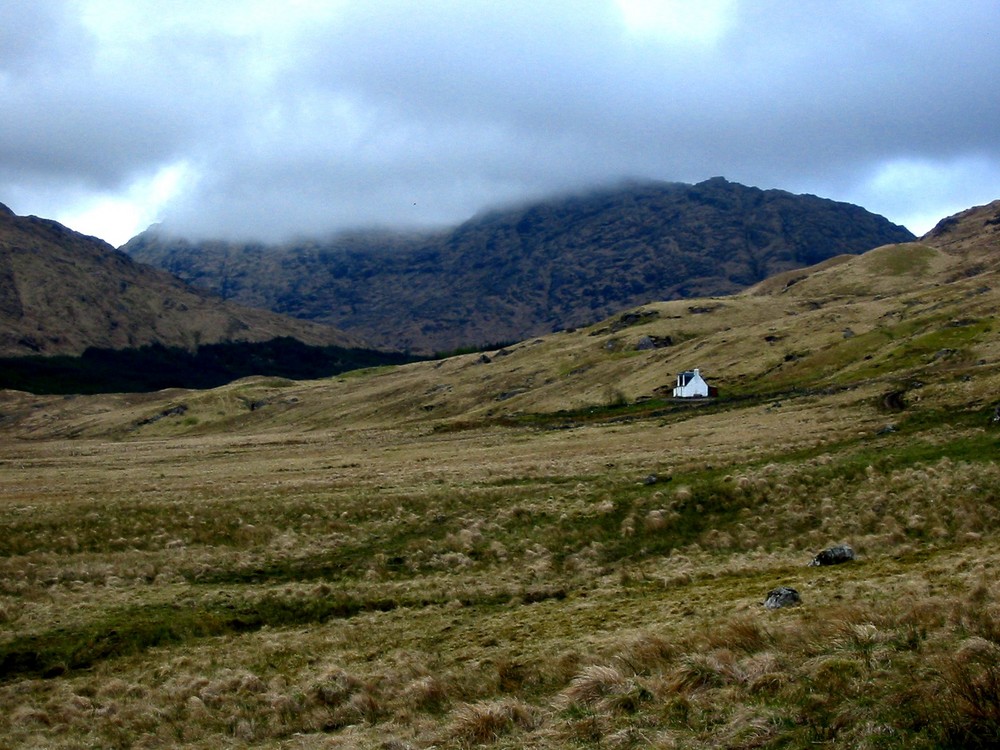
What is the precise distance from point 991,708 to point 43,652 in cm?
2542

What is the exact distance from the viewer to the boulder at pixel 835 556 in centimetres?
2564

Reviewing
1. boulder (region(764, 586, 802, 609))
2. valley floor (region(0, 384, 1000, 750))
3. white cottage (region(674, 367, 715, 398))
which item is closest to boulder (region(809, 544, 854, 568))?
valley floor (region(0, 384, 1000, 750))

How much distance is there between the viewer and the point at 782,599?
19984 mm

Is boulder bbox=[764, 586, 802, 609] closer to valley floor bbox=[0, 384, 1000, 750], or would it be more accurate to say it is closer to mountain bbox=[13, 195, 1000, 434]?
valley floor bbox=[0, 384, 1000, 750]

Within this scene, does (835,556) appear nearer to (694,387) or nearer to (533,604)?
(533,604)

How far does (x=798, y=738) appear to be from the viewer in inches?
454

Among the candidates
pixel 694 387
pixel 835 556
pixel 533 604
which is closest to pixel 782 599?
pixel 835 556

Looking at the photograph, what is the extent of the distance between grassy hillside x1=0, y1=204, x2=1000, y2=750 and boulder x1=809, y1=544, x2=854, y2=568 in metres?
0.48

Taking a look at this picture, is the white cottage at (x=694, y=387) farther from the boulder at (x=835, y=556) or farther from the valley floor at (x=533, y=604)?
the boulder at (x=835, y=556)

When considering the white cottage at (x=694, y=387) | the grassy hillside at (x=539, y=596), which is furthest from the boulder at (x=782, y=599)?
the white cottage at (x=694, y=387)

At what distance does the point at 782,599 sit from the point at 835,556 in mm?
7020

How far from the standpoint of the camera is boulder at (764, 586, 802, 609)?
1981cm

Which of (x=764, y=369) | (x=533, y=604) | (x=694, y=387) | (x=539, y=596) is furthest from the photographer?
(x=764, y=369)

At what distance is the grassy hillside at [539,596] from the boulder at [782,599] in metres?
0.47
